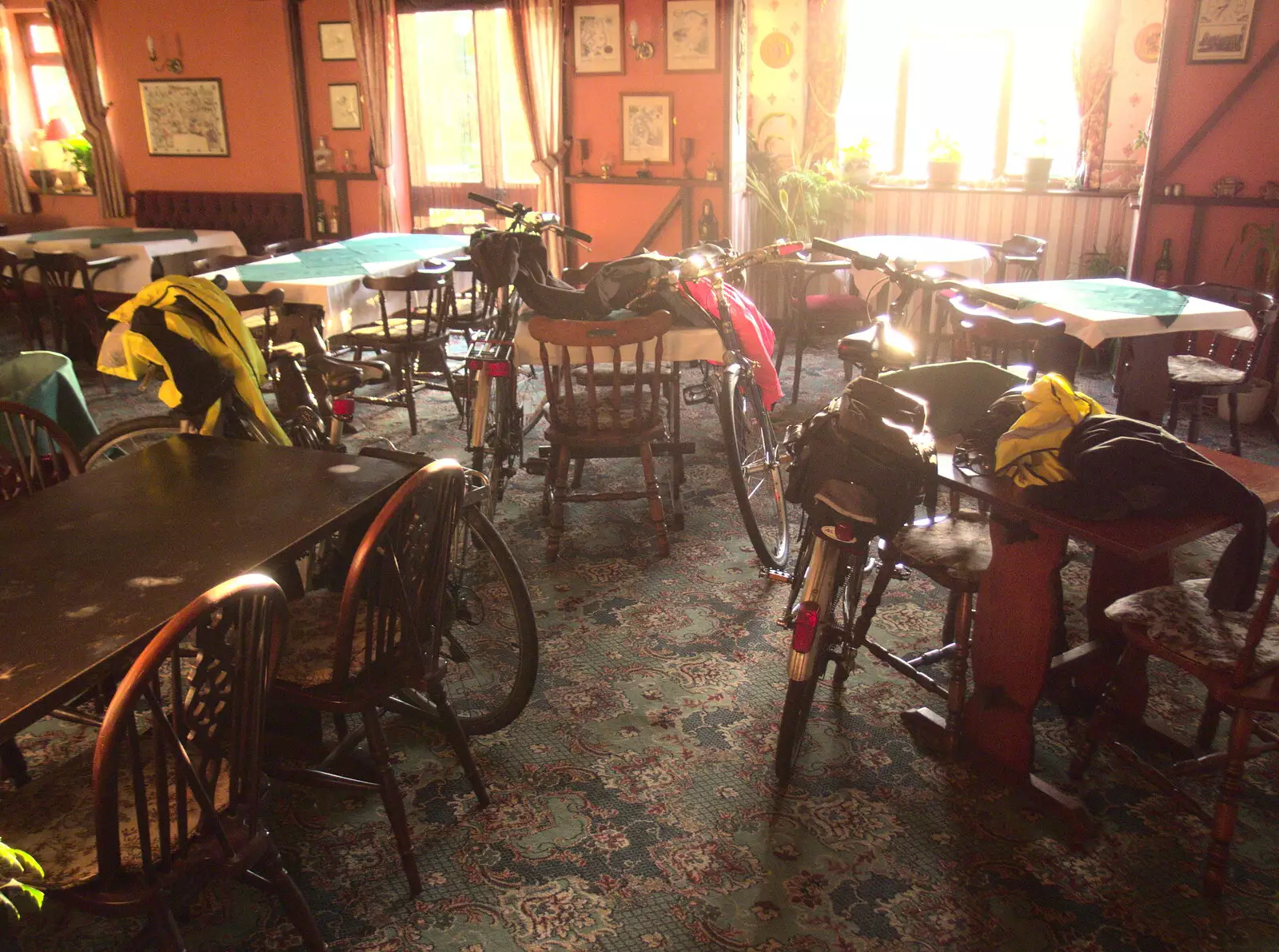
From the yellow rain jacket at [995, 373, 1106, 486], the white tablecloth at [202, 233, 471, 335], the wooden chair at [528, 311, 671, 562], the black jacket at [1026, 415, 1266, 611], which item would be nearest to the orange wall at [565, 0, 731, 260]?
the white tablecloth at [202, 233, 471, 335]

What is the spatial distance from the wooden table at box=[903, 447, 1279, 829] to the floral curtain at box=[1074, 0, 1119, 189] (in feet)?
16.4

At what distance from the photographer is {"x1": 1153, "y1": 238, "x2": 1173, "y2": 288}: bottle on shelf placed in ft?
18.5

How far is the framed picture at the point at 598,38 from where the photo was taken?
7.01 metres

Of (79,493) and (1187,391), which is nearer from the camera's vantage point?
(79,493)

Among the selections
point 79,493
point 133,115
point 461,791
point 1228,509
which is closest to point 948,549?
point 1228,509

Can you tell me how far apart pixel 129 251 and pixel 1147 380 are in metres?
6.13

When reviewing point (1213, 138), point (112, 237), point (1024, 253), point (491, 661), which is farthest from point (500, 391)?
point (112, 237)

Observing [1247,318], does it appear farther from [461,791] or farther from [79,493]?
[79,493]

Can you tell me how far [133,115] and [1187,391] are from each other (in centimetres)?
863

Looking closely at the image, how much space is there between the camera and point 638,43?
6992 millimetres

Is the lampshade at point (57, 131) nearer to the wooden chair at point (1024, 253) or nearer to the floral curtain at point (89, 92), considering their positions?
the floral curtain at point (89, 92)

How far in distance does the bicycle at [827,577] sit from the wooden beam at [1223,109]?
4.00m

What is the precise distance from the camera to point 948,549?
2.36m

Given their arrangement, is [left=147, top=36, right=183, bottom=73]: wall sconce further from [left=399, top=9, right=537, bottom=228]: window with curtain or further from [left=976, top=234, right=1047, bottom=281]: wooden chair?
[left=976, top=234, right=1047, bottom=281]: wooden chair
